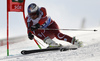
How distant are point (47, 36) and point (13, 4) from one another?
62.7 inches

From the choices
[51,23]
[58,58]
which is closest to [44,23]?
[51,23]

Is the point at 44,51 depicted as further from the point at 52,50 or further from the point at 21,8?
the point at 21,8

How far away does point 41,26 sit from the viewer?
7551 mm

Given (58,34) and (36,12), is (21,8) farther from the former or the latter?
(58,34)

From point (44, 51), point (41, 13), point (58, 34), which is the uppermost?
point (41, 13)

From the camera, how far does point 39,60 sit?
550cm

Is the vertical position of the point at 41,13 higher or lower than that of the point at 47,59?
higher

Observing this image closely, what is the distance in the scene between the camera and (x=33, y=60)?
554 cm

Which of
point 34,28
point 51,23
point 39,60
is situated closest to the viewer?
point 39,60

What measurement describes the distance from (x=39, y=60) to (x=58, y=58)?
48cm

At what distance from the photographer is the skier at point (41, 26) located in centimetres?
729

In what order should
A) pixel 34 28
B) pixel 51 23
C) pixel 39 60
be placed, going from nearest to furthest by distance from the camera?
pixel 39 60, pixel 34 28, pixel 51 23

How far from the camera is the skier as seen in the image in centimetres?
729

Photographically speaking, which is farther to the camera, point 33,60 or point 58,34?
point 58,34
